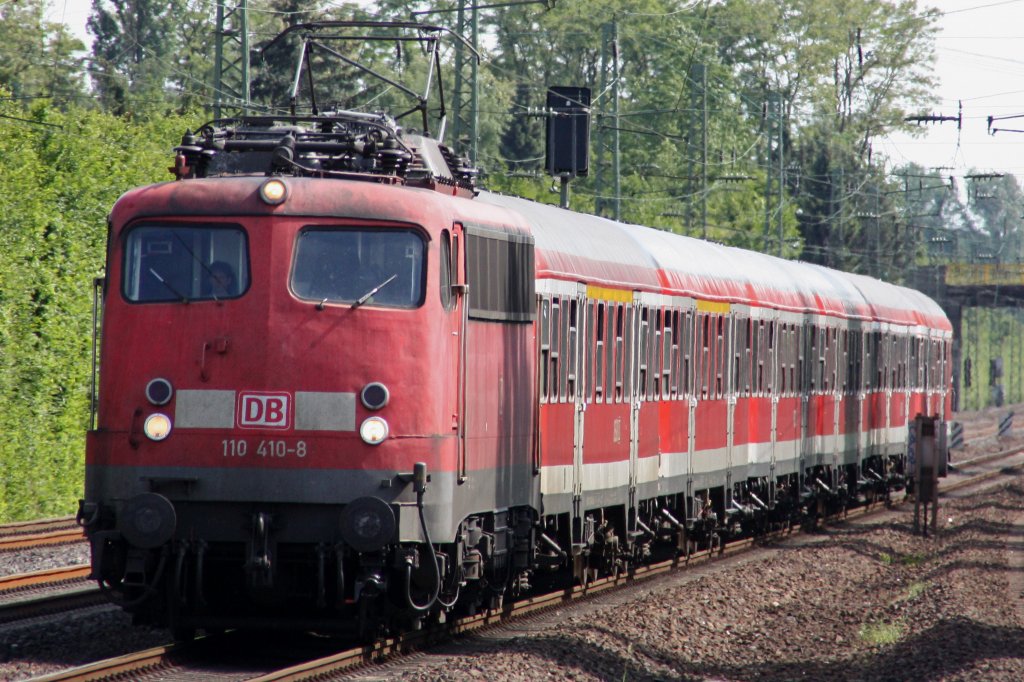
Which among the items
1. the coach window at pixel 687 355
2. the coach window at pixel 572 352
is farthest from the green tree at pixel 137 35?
the coach window at pixel 572 352

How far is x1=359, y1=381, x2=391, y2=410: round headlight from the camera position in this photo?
11398 millimetres

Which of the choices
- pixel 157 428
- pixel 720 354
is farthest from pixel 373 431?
pixel 720 354

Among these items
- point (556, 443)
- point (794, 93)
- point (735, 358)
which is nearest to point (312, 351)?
point (556, 443)

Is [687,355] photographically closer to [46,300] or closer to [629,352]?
[629,352]

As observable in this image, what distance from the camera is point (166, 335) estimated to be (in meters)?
11.6

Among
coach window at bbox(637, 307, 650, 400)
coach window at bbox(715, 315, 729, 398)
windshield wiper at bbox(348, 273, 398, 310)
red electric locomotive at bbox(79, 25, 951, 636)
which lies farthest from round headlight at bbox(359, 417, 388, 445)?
coach window at bbox(715, 315, 729, 398)

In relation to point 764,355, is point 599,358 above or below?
above

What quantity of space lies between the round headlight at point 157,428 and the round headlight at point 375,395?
4.30 ft

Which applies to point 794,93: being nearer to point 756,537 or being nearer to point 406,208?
point 756,537

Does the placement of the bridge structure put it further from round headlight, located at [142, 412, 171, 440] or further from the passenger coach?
round headlight, located at [142, 412, 171, 440]

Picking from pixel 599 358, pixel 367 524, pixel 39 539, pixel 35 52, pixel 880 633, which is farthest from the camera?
pixel 35 52

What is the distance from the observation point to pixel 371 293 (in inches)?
456

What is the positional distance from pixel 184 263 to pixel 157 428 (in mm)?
1168

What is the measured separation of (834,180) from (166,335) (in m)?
67.3
